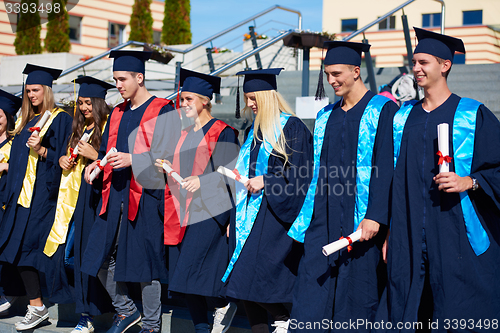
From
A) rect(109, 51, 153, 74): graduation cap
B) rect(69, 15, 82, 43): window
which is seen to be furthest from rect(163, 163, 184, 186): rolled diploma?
rect(69, 15, 82, 43): window

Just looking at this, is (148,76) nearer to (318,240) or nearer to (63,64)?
(63,64)

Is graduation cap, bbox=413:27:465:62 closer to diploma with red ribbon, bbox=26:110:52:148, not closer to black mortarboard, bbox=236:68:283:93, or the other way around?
black mortarboard, bbox=236:68:283:93

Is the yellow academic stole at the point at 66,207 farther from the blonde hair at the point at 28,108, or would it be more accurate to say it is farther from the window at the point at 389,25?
the window at the point at 389,25

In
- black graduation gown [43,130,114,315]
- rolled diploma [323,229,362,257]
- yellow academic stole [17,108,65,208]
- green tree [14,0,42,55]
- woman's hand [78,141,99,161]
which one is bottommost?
black graduation gown [43,130,114,315]

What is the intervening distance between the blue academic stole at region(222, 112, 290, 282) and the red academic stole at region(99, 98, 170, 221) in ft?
2.50

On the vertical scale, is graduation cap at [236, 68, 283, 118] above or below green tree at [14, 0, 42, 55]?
below

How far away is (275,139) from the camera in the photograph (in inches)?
126

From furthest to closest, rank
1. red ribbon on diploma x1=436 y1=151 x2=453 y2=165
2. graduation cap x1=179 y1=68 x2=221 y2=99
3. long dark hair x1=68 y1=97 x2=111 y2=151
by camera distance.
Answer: long dark hair x1=68 y1=97 x2=111 y2=151 → graduation cap x1=179 y1=68 x2=221 y2=99 → red ribbon on diploma x1=436 y1=151 x2=453 y2=165

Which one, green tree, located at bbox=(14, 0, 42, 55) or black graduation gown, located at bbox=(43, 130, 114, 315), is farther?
green tree, located at bbox=(14, 0, 42, 55)

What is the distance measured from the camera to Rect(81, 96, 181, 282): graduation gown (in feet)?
11.8

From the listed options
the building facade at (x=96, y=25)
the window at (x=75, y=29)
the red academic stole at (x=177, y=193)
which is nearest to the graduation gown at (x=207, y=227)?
the red academic stole at (x=177, y=193)

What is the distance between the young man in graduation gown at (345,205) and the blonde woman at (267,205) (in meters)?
0.18

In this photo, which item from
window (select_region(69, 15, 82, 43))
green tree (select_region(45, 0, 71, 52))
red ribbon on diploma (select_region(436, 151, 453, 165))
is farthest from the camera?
window (select_region(69, 15, 82, 43))

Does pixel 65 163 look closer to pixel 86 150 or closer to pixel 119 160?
pixel 86 150
